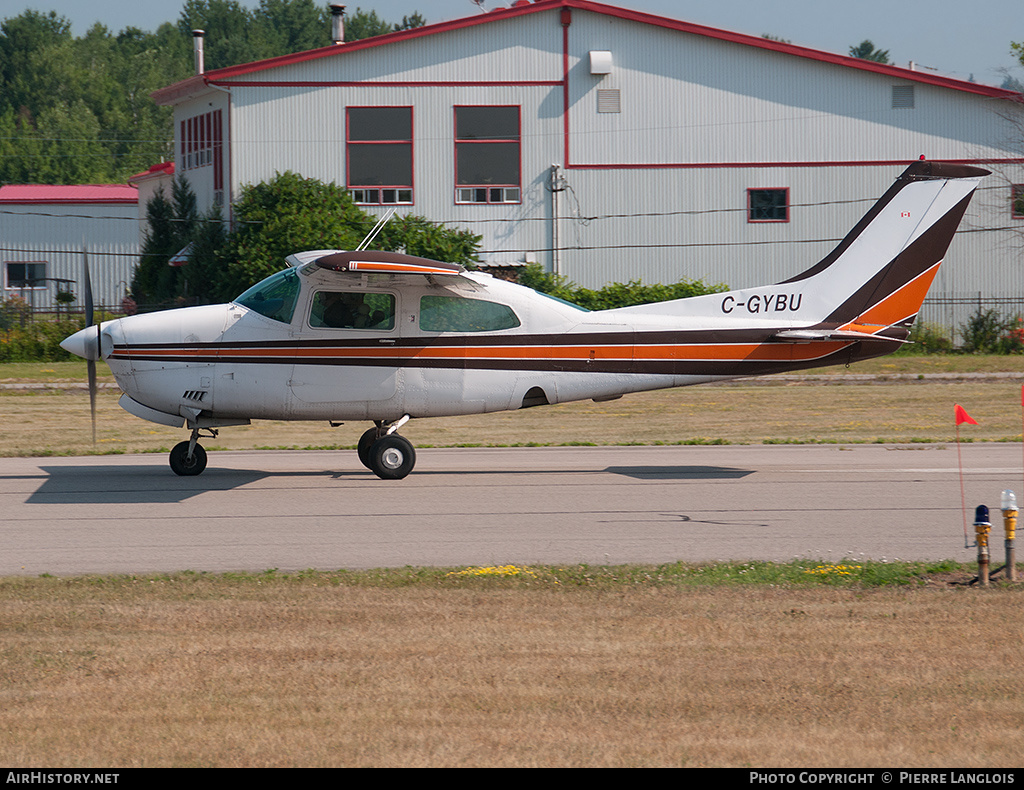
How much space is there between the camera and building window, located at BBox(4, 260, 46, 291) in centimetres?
5922

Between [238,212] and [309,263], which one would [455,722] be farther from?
[238,212]

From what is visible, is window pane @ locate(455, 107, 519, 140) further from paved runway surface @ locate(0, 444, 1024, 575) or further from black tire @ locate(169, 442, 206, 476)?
black tire @ locate(169, 442, 206, 476)

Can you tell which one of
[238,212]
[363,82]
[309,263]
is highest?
[363,82]

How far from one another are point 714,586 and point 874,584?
1.19 meters

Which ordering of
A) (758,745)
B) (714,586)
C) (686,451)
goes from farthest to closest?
(686,451)
(714,586)
(758,745)

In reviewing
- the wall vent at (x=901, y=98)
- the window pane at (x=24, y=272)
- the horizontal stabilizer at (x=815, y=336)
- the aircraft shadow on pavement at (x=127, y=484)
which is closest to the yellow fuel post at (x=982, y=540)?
the horizontal stabilizer at (x=815, y=336)

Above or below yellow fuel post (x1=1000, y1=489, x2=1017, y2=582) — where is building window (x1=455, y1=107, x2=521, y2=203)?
above

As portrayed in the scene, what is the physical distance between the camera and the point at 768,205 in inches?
1462

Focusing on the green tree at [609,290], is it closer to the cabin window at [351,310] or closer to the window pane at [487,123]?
the window pane at [487,123]

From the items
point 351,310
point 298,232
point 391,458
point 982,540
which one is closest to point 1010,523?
point 982,540

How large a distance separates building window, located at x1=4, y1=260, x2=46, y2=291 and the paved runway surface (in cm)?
4806

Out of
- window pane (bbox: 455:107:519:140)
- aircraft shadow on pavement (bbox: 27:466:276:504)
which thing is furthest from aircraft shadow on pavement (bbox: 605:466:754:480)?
window pane (bbox: 455:107:519:140)

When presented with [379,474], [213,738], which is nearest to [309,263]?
[379,474]

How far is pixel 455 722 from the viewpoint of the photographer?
5.32 meters
